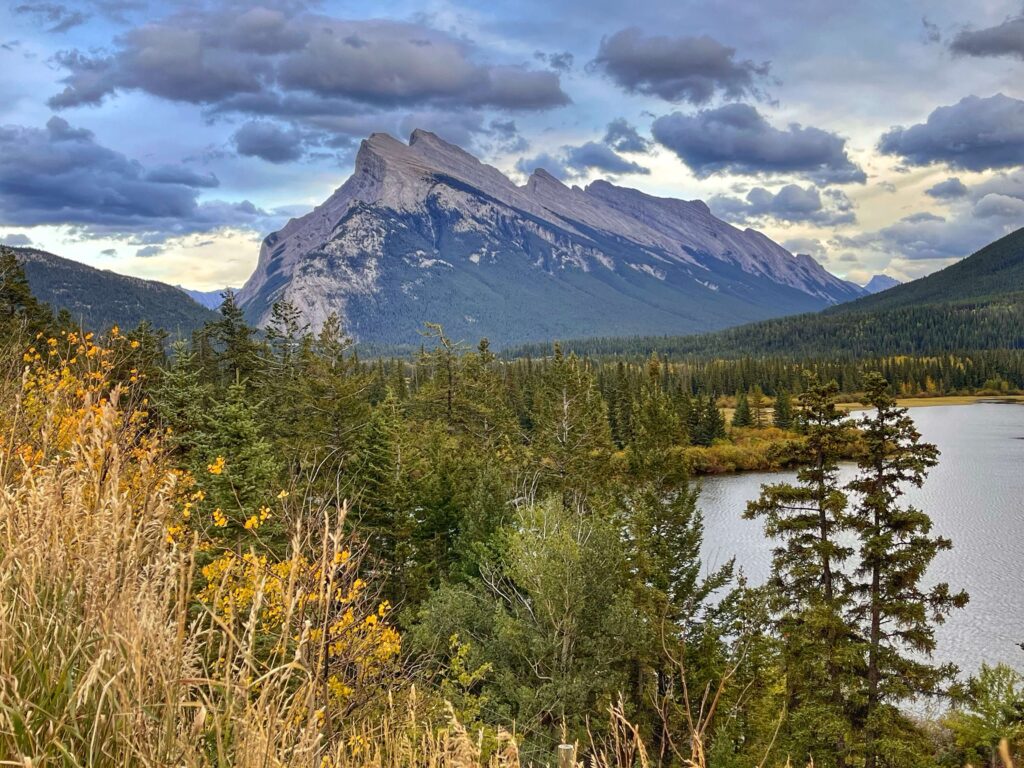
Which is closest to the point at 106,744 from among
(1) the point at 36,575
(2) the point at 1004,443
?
(1) the point at 36,575

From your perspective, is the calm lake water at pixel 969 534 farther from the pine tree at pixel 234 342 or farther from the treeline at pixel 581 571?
the pine tree at pixel 234 342

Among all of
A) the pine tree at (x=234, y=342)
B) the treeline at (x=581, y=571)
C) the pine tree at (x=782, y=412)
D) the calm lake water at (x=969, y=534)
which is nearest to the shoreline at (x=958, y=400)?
the pine tree at (x=782, y=412)

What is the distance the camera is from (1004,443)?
244ft

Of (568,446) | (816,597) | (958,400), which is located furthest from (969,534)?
(958,400)

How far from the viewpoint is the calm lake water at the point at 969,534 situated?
28719mm

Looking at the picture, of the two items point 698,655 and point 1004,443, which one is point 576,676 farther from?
point 1004,443

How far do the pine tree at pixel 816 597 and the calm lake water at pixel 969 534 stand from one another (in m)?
12.3

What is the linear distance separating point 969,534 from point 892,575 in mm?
29621

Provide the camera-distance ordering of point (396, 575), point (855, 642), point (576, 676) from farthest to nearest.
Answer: point (396, 575) → point (576, 676) → point (855, 642)

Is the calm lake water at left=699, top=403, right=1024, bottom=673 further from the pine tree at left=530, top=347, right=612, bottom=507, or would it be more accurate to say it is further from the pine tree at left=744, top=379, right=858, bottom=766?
the pine tree at left=744, top=379, right=858, bottom=766

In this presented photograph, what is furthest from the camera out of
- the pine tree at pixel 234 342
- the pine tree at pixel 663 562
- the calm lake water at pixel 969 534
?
the pine tree at pixel 234 342

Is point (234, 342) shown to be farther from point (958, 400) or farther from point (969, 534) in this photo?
point (958, 400)

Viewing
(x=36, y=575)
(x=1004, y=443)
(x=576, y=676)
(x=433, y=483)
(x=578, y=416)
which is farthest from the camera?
(x=1004, y=443)

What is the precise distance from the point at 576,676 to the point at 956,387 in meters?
162
